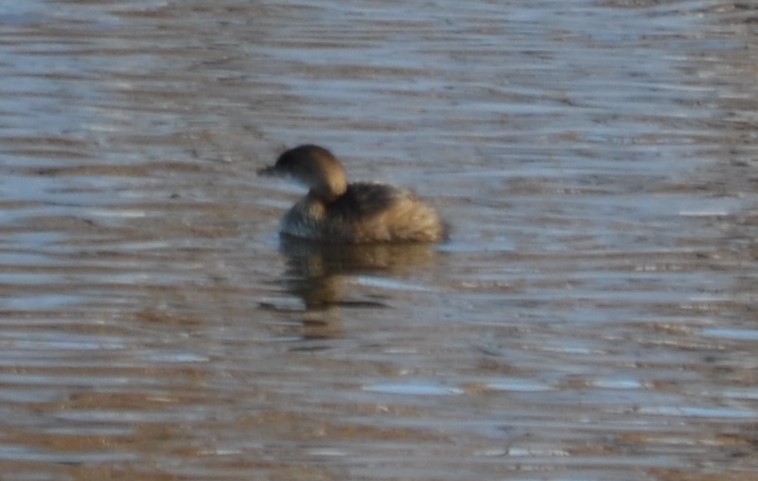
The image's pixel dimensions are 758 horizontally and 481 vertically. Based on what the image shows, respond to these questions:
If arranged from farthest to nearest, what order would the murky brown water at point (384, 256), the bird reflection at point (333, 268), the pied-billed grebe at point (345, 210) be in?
the pied-billed grebe at point (345, 210), the bird reflection at point (333, 268), the murky brown water at point (384, 256)

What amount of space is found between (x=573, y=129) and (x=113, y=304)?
15.7 feet

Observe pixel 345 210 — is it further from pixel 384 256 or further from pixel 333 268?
pixel 333 268

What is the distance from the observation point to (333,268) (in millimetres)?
10562

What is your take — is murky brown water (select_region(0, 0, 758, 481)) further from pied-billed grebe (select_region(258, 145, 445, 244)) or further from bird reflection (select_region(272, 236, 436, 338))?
pied-billed grebe (select_region(258, 145, 445, 244))

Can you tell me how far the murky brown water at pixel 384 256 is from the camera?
7492 mm

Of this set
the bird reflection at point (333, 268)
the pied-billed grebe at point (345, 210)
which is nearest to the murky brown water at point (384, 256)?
the bird reflection at point (333, 268)

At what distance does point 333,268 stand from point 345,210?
59 centimetres

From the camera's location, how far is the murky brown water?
7492mm

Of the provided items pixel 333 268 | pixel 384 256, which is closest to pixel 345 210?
pixel 384 256

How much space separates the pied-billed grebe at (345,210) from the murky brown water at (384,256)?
13 centimetres

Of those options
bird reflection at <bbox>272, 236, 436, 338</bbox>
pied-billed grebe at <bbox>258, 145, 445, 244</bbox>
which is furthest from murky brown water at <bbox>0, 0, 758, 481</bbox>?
pied-billed grebe at <bbox>258, 145, 445, 244</bbox>

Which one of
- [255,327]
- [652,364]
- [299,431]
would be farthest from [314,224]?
[299,431]

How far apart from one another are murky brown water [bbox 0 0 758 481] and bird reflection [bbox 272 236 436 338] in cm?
2

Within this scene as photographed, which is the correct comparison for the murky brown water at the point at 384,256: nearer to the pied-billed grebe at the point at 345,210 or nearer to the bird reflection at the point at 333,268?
the bird reflection at the point at 333,268
